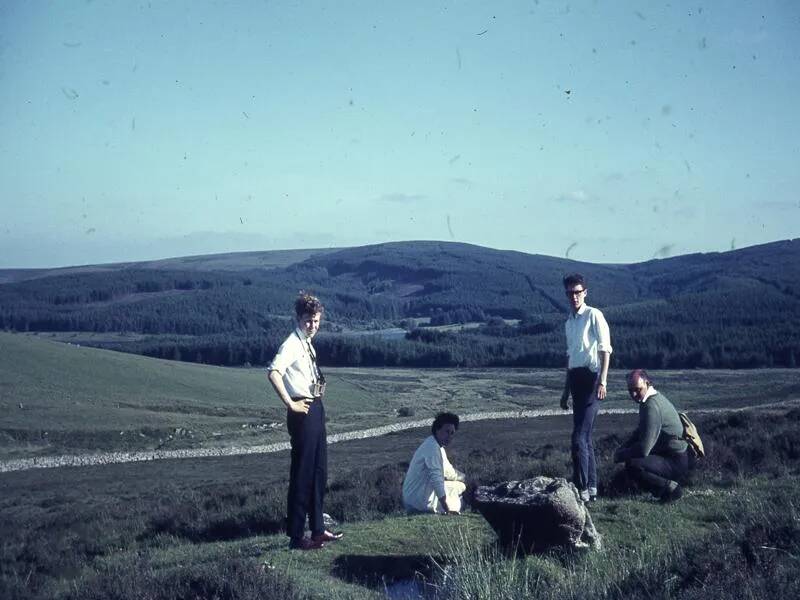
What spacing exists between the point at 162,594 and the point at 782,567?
4.08m

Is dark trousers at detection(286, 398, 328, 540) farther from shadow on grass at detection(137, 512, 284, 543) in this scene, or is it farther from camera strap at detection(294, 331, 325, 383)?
shadow on grass at detection(137, 512, 284, 543)

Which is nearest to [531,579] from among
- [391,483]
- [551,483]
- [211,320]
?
[551,483]

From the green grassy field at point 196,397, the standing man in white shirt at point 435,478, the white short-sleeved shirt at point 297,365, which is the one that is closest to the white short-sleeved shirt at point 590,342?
the standing man in white shirt at point 435,478

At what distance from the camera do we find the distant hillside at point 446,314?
→ 91875 mm

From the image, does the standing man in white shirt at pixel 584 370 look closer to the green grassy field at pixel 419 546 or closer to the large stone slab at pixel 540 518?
the green grassy field at pixel 419 546

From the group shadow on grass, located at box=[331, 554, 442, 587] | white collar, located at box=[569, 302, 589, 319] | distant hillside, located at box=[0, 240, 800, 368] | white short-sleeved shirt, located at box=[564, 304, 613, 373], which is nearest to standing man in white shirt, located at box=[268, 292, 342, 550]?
shadow on grass, located at box=[331, 554, 442, 587]

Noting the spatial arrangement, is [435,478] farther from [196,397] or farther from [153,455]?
[196,397]

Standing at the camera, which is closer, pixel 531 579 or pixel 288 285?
pixel 531 579

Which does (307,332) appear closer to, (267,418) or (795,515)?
(795,515)

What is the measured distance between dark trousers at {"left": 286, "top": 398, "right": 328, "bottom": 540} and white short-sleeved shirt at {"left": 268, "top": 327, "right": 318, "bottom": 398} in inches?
7.4

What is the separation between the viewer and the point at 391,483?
14.6 meters

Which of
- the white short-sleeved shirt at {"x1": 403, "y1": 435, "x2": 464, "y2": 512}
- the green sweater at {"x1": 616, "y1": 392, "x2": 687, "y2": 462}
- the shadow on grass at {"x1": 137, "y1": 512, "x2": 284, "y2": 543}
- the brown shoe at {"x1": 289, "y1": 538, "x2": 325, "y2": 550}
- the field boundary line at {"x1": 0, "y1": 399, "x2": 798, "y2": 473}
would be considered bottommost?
the field boundary line at {"x1": 0, "y1": 399, "x2": 798, "y2": 473}

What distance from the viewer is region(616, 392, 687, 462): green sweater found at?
839 cm

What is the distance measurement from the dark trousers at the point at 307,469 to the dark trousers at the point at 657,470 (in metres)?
3.10
